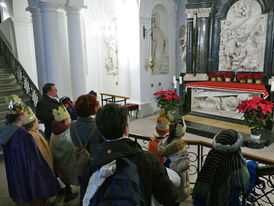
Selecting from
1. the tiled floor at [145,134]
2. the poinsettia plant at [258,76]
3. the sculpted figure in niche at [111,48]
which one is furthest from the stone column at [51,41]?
the poinsettia plant at [258,76]

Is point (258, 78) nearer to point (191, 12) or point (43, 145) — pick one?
point (191, 12)

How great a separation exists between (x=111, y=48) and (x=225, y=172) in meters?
9.59

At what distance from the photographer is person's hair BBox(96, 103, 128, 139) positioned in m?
1.40

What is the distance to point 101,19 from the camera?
1117 centimetres

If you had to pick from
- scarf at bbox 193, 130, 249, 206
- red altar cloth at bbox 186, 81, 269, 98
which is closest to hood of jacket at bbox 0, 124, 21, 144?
scarf at bbox 193, 130, 249, 206

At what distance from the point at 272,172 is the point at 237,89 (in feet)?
19.5

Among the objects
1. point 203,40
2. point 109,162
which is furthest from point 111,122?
point 203,40

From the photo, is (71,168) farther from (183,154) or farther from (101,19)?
(101,19)

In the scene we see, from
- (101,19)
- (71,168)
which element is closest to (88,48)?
(101,19)

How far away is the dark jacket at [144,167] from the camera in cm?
131

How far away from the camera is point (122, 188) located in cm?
124

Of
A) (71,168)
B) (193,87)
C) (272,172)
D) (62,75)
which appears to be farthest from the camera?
(193,87)

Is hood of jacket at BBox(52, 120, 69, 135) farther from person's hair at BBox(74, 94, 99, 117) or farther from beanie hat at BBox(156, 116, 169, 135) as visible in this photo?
beanie hat at BBox(156, 116, 169, 135)

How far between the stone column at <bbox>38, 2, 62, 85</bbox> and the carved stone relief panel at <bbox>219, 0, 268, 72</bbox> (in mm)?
6293
